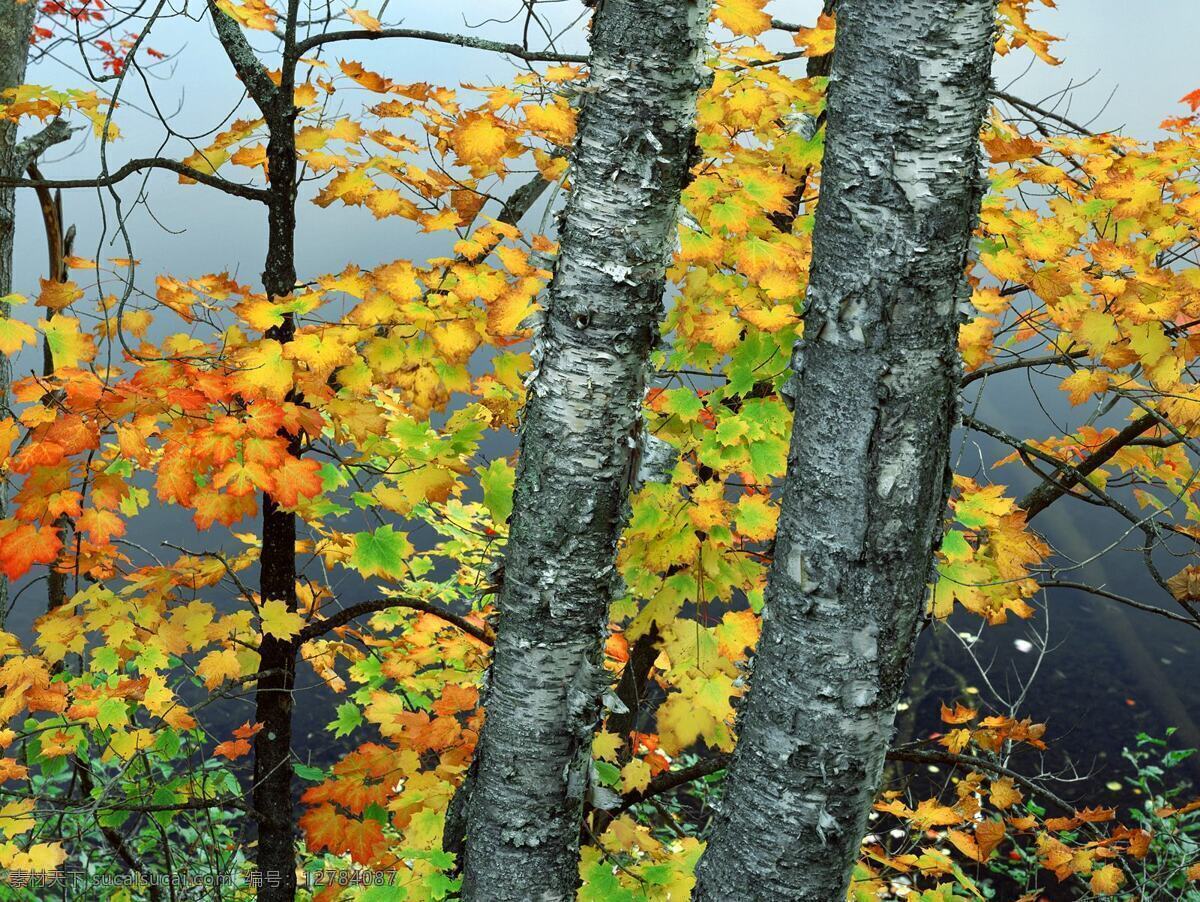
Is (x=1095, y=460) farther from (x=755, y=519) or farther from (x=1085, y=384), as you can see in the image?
(x=755, y=519)

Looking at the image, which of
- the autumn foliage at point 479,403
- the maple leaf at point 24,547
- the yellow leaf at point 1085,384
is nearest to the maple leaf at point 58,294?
the autumn foliage at point 479,403

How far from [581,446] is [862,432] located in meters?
0.64

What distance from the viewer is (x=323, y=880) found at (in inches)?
167

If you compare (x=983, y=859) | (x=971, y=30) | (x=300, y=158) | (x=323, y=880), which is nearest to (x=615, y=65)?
(x=971, y=30)

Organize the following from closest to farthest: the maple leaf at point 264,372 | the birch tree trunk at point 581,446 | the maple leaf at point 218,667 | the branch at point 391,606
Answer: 1. the birch tree trunk at point 581,446
2. the maple leaf at point 264,372
3. the maple leaf at point 218,667
4. the branch at point 391,606

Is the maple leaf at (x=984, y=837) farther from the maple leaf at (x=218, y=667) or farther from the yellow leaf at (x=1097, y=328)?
the maple leaf at (x=218, y=667)

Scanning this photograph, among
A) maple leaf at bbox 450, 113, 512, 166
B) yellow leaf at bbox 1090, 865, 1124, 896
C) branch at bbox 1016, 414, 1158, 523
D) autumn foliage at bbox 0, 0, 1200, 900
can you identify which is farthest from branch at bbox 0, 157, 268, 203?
yellow leaf at bbox 1090, 865, 1124, 896

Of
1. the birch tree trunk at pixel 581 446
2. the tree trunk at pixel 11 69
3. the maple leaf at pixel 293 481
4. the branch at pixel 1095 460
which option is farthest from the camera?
the tree trunk at pixel 11 69

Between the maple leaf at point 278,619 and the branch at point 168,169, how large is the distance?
1.42 meters

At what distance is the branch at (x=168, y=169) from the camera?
108 inches

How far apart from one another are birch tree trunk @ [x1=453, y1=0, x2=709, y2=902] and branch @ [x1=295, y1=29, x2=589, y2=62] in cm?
103

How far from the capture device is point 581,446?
1.93 meters

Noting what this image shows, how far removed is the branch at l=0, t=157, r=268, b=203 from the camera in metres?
2.75

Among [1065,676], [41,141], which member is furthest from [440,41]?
[1065,676]
